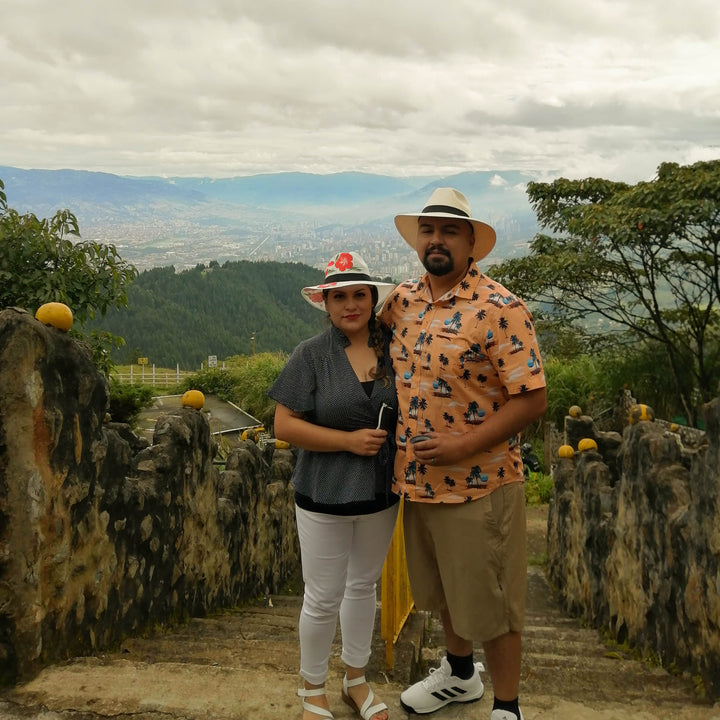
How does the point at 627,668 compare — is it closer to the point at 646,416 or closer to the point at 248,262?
the point at 646,416

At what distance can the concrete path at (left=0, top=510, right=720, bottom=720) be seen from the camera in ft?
8.64

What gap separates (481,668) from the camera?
10.1 feet

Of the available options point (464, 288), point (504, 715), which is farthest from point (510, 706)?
point (464, 288)

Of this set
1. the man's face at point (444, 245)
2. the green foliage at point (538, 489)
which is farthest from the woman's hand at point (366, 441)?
the green foliage at point (538, 489)

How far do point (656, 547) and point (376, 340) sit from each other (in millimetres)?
1900

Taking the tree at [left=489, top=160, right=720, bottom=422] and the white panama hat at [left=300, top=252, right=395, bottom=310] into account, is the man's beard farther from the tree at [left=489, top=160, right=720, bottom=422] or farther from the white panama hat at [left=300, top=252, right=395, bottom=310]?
the tree at [left=489, top=160, right=720, bottom=422]

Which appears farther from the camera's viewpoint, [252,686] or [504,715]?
[252,686]

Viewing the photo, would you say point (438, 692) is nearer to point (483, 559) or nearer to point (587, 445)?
point (483, 559)

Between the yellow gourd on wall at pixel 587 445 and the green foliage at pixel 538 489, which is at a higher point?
the yellow gourd on wall at pixel 587 445

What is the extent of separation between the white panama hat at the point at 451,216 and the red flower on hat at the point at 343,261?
295 millimetres

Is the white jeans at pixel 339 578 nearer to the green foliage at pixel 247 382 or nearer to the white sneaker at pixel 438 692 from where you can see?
the white sneaker at pixel 438 692

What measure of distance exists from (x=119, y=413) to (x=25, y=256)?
752cm

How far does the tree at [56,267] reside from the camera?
548 centimetres

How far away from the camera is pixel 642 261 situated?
11359 millimetres
